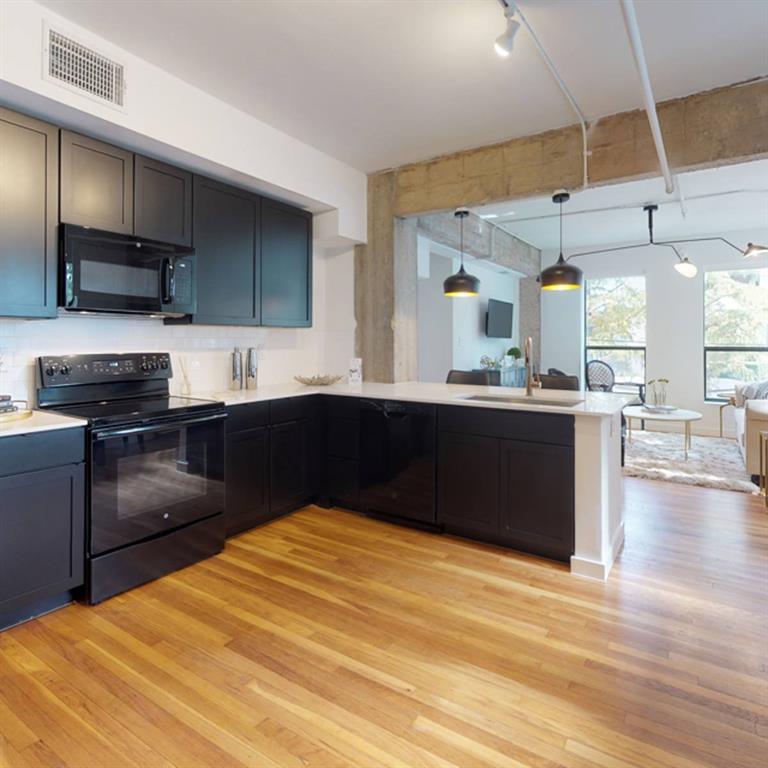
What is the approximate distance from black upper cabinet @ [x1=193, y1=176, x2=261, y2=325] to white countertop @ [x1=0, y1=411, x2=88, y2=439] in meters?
1.05

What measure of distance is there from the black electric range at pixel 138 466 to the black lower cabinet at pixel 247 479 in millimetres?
143

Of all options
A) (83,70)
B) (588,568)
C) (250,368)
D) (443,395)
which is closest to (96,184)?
(83,70)

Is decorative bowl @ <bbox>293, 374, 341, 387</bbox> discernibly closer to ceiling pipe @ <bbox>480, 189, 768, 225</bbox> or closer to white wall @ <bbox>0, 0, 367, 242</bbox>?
white wall @ <bbox>0, 0, 367, 242</bbox>

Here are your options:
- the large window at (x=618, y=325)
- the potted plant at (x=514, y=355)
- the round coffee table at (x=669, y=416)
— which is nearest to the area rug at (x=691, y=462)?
the round coffee table at (x=669, y=416)

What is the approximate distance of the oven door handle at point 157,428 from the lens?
2.33 meters

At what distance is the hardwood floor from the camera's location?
5.00 ft

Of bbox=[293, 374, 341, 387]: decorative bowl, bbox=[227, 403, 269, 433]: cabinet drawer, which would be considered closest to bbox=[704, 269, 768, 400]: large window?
bbox=[293, 374, 341, 387]: decorative bowl

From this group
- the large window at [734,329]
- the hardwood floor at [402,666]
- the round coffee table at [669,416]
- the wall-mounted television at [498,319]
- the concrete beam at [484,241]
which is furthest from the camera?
the wall-mounted television at [498,319]

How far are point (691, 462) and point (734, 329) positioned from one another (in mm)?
2981

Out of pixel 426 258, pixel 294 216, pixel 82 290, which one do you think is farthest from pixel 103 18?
pixel 426 258

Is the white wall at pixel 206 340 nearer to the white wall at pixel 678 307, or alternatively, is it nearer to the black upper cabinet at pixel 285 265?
the black upper cabinet at pixel 285 265

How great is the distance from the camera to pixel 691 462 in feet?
16.9

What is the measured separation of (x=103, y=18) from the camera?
2.30m

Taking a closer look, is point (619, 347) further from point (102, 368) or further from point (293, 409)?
point (102, 368)
